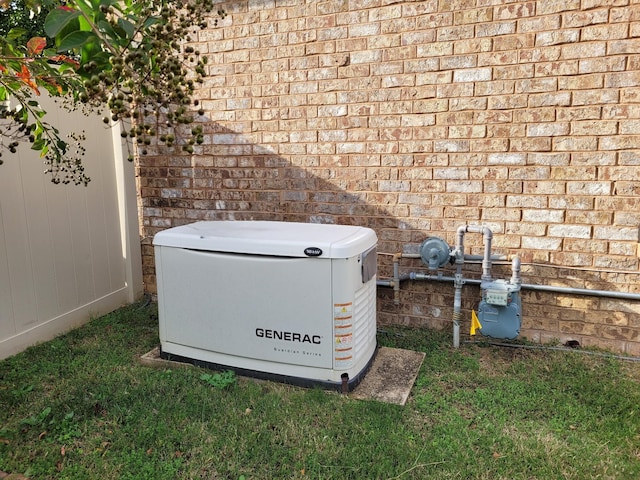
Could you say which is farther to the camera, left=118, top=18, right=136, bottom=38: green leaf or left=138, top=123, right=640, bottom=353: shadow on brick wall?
left=138, top=123, right=640, bottom=353: shadow on brick wall

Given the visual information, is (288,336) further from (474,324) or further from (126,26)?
(126,26)

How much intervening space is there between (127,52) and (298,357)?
6.16 ft

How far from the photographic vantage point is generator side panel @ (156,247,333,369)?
284cm

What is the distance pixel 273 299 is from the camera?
2.91 meters

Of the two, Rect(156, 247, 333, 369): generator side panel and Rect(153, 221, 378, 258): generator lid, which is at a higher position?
Rect(153, 221, 378, 258): generator lid

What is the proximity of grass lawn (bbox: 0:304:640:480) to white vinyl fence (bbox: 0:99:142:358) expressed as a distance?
0.48 meters

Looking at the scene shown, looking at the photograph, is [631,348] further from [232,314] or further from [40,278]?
[40,278]

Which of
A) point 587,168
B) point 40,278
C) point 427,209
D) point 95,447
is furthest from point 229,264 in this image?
point 587,168

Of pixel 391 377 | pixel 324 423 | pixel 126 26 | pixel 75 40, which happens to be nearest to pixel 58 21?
pixel 75 40

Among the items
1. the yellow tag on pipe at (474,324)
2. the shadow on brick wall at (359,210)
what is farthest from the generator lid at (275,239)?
the yellow tag on pipe at (474,324)

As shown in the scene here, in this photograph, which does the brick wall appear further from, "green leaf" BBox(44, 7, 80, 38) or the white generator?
"green leaf" BBox(44, 7, 80, 38)

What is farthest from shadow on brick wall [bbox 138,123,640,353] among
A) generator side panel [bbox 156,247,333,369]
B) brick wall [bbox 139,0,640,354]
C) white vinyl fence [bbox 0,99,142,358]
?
generator side panel [bbox 156,247,333,369]

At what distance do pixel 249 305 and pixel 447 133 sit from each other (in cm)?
179

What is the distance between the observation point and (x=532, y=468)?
7.41 ft
